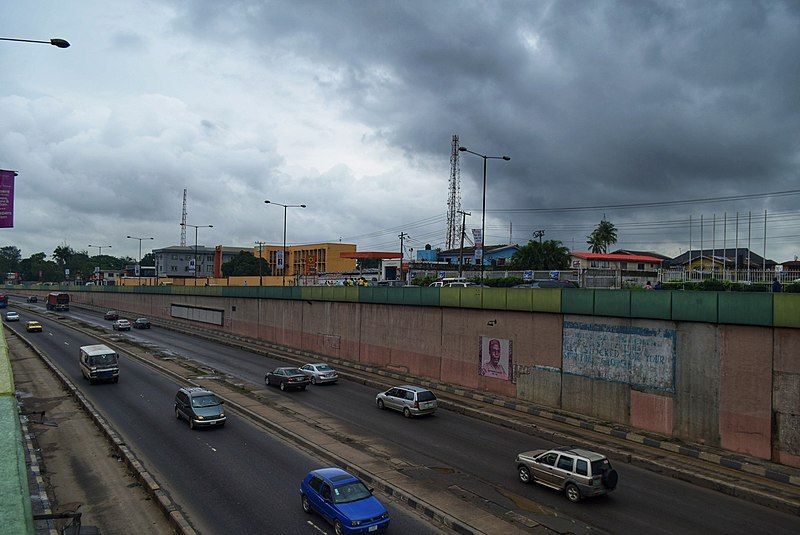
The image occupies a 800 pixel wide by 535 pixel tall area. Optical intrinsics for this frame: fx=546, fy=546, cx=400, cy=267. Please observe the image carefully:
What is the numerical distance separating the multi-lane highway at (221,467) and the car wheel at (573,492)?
5.11m

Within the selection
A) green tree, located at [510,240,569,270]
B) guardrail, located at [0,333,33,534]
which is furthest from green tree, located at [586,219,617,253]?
guardrail, located at [0,333,33,534]

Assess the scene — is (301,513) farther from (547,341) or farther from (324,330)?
(324,330)

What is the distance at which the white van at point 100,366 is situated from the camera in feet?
120

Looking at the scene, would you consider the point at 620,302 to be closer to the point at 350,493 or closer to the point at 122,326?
the point at 350,493

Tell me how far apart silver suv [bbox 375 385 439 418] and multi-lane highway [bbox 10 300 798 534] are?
53 cm

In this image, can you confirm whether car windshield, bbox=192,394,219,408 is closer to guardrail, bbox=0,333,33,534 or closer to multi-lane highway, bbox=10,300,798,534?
multi-lane highway, bbox=10,300,798,534

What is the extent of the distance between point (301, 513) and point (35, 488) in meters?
9.10

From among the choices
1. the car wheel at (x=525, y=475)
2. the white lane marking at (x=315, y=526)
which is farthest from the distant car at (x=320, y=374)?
the white lane marking at (x=315, y=526)

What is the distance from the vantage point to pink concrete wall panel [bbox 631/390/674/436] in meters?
24.0

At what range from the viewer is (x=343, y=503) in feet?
49.9

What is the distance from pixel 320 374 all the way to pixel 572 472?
23.9 m

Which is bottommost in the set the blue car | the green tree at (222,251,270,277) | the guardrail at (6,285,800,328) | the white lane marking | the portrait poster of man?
the white lane marking

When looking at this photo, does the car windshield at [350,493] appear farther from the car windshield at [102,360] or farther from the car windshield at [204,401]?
the car windshield at [102,360]

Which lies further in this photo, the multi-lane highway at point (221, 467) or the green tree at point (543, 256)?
the green tree at point (543, 256)
